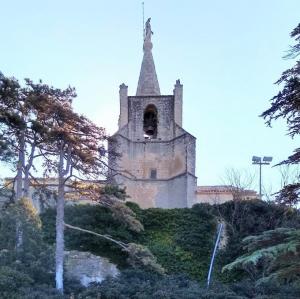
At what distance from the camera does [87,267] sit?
85.0 feet

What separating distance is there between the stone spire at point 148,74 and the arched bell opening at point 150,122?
6.63ft

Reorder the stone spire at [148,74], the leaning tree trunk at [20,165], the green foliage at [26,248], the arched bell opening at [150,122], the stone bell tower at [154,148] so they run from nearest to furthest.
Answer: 1. the green foliage at [26,248]
2. the leaning tree trunk at [20,165]
3. the stone bell tower at [154,148]
4. the arched bell opening at [150,122]
5. the stone spire at [148,74]

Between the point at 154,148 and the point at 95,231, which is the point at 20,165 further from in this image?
the point at 154,148

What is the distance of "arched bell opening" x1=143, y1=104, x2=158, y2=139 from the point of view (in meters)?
43.3

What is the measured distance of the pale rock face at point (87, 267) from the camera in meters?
25.5

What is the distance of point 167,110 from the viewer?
42781mm

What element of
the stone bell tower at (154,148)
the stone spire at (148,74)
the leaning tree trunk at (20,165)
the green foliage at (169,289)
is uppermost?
the stone spire at (148,74)

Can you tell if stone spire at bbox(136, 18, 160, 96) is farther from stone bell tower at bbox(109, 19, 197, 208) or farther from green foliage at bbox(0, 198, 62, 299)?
green foliage at bbox(0, 198, 62, 299)

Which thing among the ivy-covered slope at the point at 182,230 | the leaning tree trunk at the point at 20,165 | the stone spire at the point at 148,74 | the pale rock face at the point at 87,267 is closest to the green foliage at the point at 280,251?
the ivy-covered slope at the point at 182,230

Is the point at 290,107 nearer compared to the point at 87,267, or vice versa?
the point at 290,107

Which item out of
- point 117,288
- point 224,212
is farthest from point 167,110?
point 117,288

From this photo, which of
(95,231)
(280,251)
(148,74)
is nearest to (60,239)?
(95,231)

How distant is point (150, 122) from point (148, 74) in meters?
4.79

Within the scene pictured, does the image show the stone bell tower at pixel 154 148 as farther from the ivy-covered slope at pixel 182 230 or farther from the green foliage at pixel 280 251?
the green foliage at pixel 280 251
